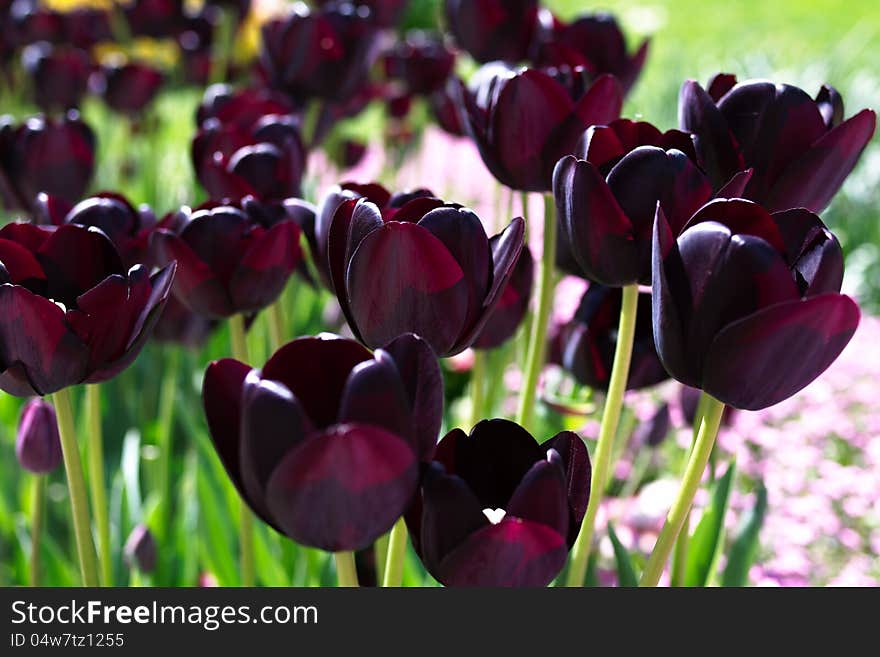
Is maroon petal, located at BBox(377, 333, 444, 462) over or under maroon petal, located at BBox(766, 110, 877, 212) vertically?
under

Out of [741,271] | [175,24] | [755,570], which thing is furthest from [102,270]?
[175,24]

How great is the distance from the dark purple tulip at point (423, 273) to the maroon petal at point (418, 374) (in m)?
0.08

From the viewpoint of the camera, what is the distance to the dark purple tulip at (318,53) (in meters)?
1.42

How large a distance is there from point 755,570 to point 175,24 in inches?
69.5

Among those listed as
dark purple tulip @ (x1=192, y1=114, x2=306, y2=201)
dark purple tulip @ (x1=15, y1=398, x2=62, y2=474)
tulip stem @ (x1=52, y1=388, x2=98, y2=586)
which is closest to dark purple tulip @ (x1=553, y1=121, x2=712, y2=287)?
tulip stem @ (x1=52, y1=388, x2=98, y2=586)

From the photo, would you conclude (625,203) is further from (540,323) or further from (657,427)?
(657,427)

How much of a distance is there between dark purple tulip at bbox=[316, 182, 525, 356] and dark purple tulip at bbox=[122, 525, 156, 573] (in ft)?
1.91

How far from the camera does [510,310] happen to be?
0.92m

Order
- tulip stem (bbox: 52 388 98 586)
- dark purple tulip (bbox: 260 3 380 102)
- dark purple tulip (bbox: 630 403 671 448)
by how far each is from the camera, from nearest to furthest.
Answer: tulip stem (bbox: 52 388 98 586)
dark purple tulip (bbox: 630 403 671 448)
dark purple tulip (bbox: 260 3 380 102)

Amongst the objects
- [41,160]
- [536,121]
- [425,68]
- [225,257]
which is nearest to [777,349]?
[536,121]

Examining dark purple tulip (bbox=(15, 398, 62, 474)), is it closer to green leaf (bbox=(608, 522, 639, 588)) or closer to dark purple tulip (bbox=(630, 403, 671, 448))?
green leaf (bbox=(608, 522, 639, 588))

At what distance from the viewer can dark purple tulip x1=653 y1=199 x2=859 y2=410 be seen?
0.52m

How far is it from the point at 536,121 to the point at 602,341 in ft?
0.65

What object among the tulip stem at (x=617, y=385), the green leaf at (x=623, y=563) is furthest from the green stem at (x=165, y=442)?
the tulip stem at (x=617, y=385)
